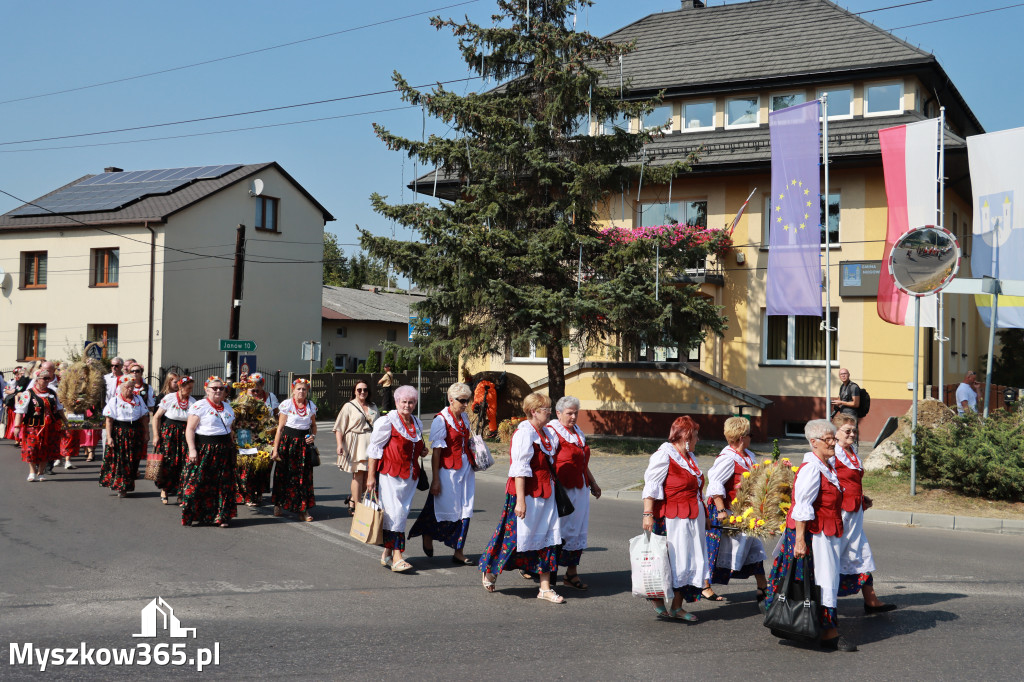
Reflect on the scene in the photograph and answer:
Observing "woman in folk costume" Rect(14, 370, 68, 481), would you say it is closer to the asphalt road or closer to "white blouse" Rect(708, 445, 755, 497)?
the asphalt road

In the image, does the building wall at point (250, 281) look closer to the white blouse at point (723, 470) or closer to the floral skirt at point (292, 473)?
the floral skirt at point (292, 473)

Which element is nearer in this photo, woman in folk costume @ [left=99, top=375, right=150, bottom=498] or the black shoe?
the black shoe

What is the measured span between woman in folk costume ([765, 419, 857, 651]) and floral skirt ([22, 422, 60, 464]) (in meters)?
12.0

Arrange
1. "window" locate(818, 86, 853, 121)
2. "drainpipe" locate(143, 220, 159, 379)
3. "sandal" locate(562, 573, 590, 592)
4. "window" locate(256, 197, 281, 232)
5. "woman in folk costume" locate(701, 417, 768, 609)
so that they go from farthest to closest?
"window" locate(256, 197, 281, 232) → "drainpipe" locate(143, 220, 159, 379) → "window" locate(818, 86, 853, 121) → "sandal" locate(562, 573, 590, 592) → "woman in folk costume" locate(701, 417, 768, 609)

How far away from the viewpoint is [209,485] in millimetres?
10664

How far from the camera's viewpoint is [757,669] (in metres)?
5.68

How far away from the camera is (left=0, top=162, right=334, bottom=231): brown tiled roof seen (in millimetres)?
35562

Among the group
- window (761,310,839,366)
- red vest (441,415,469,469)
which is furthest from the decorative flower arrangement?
window (761,310,839,366)

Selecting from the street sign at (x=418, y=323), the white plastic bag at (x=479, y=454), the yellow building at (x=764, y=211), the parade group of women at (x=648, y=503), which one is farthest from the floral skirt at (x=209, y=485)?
the yellow building at (x=764, y=211)

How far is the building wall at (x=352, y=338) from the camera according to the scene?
45866 millimetres

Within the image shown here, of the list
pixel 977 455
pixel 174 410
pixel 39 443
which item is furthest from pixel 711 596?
pixel 39 443

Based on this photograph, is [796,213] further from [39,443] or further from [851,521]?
[39,443]

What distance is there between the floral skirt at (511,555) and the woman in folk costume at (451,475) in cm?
84

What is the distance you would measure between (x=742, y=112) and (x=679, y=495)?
68.5ft
